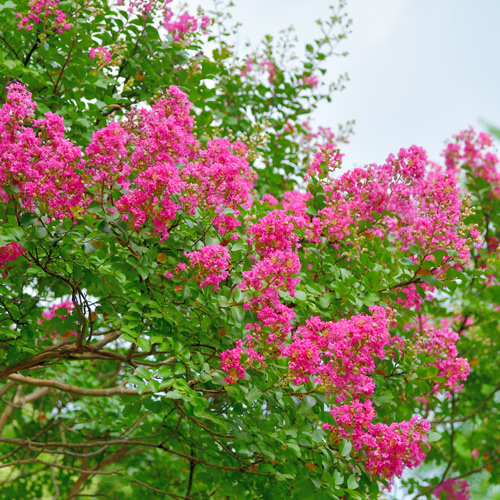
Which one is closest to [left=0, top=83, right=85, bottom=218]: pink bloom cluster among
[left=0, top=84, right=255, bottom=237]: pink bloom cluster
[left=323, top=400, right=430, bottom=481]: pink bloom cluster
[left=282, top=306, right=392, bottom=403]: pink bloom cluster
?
[left=0, top=84, right=255, bottom=237]: pink bloom cluster

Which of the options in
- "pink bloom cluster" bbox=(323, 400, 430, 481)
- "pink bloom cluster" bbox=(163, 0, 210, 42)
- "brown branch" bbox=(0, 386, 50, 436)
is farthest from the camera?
"brown branch" bbox=(0, 386, 50, 436)

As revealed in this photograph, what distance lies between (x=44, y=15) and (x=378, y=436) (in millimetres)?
2574

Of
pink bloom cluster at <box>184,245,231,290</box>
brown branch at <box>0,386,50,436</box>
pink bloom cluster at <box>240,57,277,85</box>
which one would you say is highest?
pink bloom cluster at <box>240,57,277,85</box>

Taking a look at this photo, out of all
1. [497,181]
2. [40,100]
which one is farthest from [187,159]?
[497,181]

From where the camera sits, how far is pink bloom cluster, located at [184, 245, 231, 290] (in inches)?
90.0

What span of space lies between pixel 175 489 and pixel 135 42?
337cm

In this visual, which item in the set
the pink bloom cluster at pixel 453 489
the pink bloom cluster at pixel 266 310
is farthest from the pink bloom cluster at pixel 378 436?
the pink bloom cluster at pixel 453 489

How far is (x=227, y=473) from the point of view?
10.9 ft

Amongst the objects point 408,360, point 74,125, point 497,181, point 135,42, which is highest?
point 497,181

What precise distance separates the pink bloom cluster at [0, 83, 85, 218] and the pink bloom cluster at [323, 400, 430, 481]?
126 centimetres

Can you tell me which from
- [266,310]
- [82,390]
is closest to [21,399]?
[82,390]

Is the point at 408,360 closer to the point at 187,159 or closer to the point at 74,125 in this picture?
the point at 187,159

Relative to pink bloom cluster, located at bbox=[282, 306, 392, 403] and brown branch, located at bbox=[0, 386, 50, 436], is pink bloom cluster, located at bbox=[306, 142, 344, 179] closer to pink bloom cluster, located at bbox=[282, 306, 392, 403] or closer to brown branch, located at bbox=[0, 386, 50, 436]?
pink bloom cluster, located at bbox=[282, 306, 392, 403]

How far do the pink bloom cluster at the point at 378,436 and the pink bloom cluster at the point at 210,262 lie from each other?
68 cm
